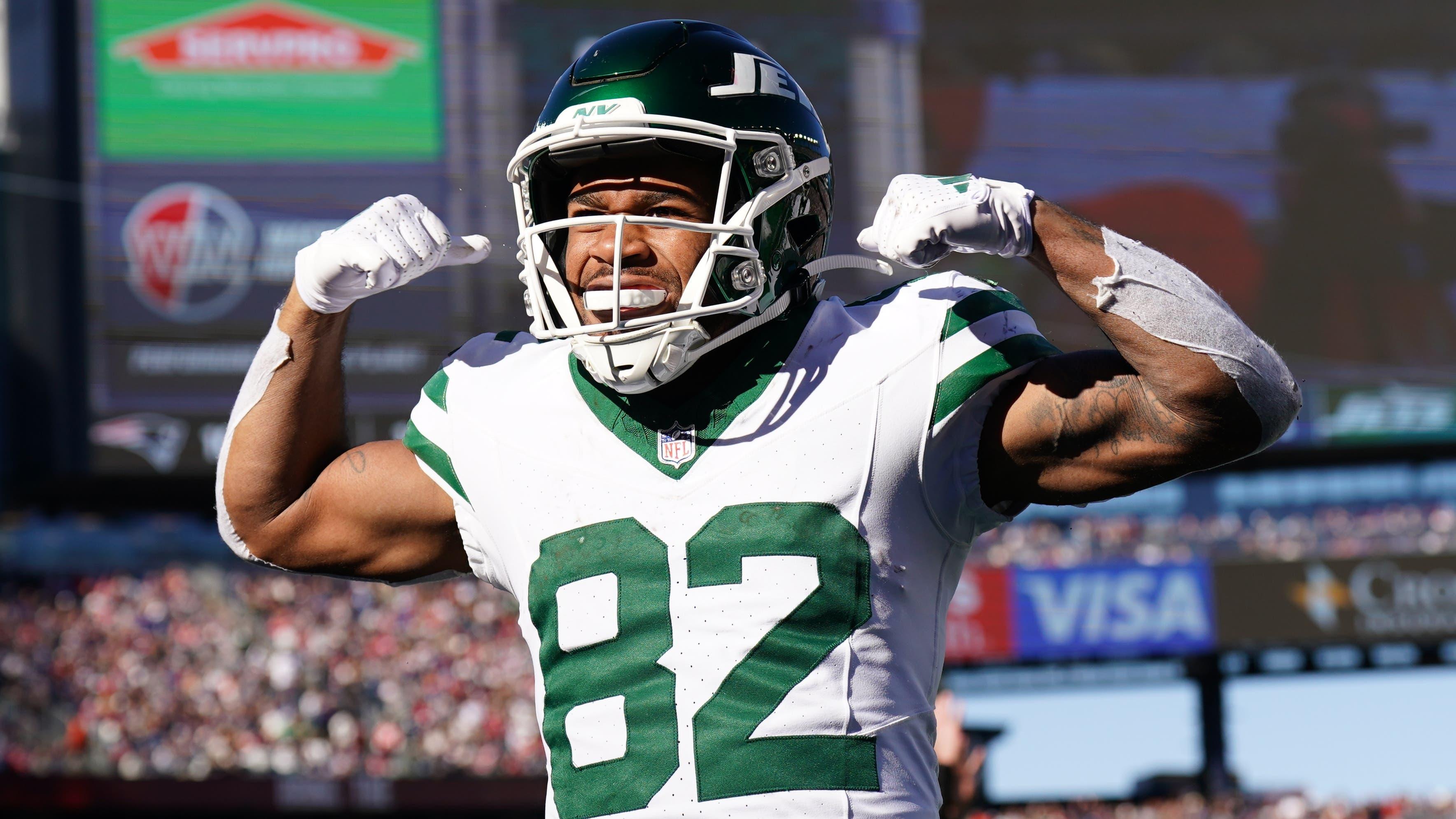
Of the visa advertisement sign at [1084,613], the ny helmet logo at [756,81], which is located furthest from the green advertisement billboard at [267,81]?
the ny helmet logo at [756,81]

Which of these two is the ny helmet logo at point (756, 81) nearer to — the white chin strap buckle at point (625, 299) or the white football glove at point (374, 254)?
the white chin strap buckle at point (625, 299)

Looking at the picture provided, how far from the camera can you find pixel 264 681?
50.4 feet

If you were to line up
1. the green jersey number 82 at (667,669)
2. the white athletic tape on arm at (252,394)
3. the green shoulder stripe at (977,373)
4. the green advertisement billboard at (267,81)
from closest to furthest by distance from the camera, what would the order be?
1. the green jersey number 82 at (667,669)
2. the green shoulder stripe at (977,373)
3. the white athletic tape on arm at (252,394)
4. the green advertisement billboard at (267,81)

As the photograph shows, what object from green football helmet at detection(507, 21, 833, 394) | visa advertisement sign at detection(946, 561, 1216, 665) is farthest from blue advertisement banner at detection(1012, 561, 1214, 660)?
green football helmet at detection(507, 21, 833, 394)

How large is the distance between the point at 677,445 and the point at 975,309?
1.57 feet

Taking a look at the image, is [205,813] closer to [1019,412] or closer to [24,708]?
[24,708]

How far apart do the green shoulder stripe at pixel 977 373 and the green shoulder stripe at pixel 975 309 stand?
0.06 metres

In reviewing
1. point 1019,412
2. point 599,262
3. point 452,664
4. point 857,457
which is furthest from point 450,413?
point 452,664

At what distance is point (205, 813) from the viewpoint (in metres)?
13.7

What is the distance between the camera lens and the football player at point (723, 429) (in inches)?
77.4

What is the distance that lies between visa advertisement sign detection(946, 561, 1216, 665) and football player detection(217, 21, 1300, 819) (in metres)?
14.9

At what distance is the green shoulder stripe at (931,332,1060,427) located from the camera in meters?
2.06

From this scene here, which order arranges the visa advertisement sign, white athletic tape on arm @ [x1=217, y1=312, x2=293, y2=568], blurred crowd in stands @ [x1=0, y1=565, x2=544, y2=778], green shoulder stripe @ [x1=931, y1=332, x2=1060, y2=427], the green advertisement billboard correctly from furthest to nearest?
the green advertisement billboard, the visa advertisement sign, blurred crowd in stands @ [x1=0, y1=565, x2=544, y2=778], white athletic tape on arm @ [x1=217, y1=312, x2=293, y2=568], green shoulder stripe @ [x1=931, y1=332, x2=1060, y2=427]

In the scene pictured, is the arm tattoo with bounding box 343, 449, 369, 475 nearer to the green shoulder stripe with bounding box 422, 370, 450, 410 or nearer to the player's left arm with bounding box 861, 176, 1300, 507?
the green shoulder stripe with bounding box 422, 370, 450, 410
